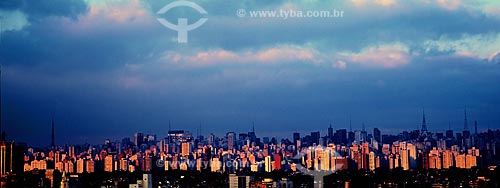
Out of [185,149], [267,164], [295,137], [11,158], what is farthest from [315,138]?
[11,158]

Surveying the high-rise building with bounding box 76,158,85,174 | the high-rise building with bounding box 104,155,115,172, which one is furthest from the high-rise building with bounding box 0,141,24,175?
the high-rise building with bounding box 104,155,115,172

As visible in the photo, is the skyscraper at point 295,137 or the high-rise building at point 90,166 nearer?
the high-rise building at point 90,166

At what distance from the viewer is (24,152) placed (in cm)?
723

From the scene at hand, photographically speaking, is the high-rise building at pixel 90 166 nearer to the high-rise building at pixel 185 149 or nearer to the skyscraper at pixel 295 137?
the high-rise building at pixel 185 149

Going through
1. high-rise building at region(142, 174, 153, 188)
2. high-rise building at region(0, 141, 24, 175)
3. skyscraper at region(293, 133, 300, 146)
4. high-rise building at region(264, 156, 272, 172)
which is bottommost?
high-rise building at region(142, 174, 153, 188)

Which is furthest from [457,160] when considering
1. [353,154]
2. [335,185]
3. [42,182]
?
[42,182]

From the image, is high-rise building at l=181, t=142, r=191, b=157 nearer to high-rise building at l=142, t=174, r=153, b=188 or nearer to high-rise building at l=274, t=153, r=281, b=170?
high-rise building at l=274, t=153, r=281, b=170

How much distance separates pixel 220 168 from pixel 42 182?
315 cm

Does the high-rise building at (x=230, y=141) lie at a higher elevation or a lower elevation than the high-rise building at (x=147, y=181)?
higher

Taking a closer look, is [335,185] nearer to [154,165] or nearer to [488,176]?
[488,176]

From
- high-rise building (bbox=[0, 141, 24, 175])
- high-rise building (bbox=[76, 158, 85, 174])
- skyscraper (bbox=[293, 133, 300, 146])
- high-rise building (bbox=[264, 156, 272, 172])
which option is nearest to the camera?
high-rise building (bbox=[0, 141, 24, 175])

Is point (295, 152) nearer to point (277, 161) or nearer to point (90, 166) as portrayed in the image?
point (277, 161)

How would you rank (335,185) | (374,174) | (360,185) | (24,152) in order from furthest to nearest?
(374,174)
(360,185)
(335,185)
(24,152)

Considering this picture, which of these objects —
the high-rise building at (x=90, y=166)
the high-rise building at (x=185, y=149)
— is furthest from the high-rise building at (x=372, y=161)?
the high-rise building at (x=90, y=166)
